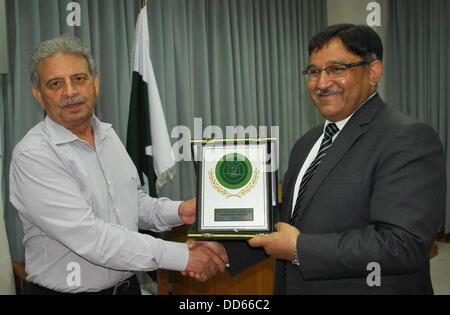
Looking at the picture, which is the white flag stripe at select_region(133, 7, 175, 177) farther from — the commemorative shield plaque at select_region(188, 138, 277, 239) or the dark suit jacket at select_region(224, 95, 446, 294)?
the dark suit jacket at select_region(224, 95, 446, 294)

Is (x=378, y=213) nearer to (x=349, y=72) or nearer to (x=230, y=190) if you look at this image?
(x=349, y=72)

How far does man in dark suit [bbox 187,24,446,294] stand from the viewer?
1.33 m

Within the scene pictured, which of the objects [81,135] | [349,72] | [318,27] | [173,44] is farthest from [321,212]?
[318,27]

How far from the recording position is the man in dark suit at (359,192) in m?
1.33

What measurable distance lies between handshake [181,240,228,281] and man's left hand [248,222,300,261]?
50 centimetres

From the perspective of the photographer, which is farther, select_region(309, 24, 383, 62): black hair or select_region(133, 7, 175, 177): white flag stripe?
select_region(133, 7, 175, 177): white flag stripe

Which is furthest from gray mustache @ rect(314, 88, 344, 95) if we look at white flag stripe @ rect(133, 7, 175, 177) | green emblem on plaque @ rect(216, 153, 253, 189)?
white flag stripe @ rect(133, 7, 175, 177)

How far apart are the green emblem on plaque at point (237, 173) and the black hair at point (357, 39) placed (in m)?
0.64

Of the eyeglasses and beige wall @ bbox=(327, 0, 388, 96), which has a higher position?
beige wall @ bbox=(327, 0, 388, 96)

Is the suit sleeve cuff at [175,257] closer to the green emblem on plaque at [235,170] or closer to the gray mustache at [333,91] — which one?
the green emblem on plaque at [235,170]

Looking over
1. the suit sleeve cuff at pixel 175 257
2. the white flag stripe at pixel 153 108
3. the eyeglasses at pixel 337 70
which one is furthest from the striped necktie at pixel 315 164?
the white flag stripe at pixel 153 108

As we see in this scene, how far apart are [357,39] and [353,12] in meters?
3.95

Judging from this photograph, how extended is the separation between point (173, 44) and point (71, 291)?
295 cm

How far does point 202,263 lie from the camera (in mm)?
1993
